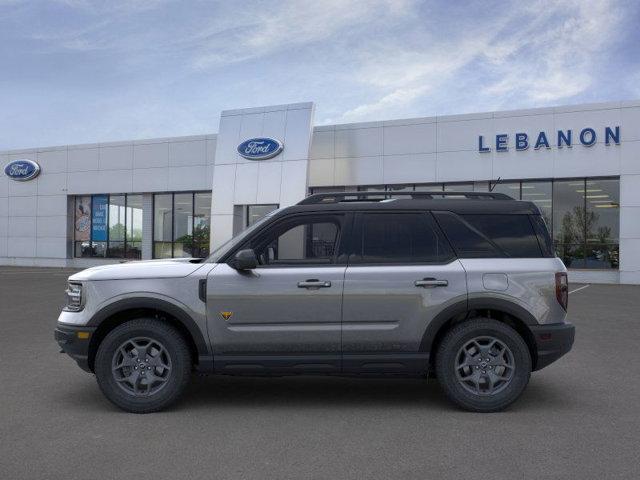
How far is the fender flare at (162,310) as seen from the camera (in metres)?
5.26

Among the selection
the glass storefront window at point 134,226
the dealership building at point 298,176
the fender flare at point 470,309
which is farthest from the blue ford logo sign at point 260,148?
the fender flare at point 470,309

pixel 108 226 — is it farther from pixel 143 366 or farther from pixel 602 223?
pixel 143 366

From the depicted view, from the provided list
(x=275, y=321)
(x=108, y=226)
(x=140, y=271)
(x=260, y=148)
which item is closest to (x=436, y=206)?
(x=275, y=321)

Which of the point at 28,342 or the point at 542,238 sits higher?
the point at 542,238

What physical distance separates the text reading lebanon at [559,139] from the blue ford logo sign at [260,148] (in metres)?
7.90

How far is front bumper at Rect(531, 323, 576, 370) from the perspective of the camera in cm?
532

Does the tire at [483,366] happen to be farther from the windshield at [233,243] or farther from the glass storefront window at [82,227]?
the glass storefront window at [82,227]

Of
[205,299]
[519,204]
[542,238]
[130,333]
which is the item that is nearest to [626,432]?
[542,238]

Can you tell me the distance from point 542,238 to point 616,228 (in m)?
19.0

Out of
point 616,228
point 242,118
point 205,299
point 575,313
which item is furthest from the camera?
point 242,118

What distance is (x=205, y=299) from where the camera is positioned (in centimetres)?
527

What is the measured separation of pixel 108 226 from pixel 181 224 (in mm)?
4459

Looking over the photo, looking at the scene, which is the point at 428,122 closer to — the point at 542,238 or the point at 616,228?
the point at 616,228

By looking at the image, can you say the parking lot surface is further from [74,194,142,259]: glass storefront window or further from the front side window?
[74,194,142,259]: glass storefront window
